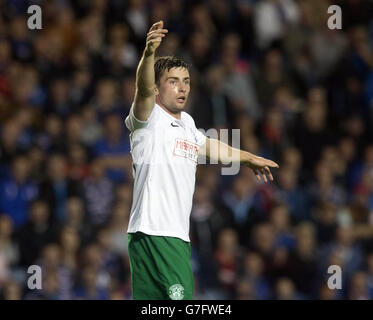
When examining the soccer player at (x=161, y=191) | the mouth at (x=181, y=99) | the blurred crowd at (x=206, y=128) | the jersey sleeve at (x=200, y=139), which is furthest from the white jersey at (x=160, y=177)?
the blurred crowd at (x=206, y=128)

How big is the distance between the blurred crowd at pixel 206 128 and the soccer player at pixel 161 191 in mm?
3571

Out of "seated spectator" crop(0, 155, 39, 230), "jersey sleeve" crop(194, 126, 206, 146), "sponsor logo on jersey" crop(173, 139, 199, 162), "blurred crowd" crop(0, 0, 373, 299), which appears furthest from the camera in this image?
"seated spectator" crop(0, 155, 39, 230)

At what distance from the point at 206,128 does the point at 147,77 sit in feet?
15.0

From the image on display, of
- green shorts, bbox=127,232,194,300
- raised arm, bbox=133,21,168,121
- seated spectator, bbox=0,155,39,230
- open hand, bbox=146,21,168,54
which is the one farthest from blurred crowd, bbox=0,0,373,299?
open hand, bbox=146,21,168,54

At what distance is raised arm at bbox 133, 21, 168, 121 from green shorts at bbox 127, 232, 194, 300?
771mm

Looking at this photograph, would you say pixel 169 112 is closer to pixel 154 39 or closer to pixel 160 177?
pixel 160 177

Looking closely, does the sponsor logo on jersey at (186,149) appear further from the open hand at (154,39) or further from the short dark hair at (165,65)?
the open hand at (154,39)

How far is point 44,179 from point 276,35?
3753mm

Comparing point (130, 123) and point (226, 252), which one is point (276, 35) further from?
point (130, 123)

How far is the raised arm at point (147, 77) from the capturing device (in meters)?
5.59

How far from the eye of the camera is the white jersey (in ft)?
19.4

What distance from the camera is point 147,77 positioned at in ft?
18.7

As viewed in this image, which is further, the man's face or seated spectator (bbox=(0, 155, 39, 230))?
seated spectator (bbox=(0, 155, 39, 230))

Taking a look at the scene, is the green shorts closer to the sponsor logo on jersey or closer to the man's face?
the sponsor logo on jersey
